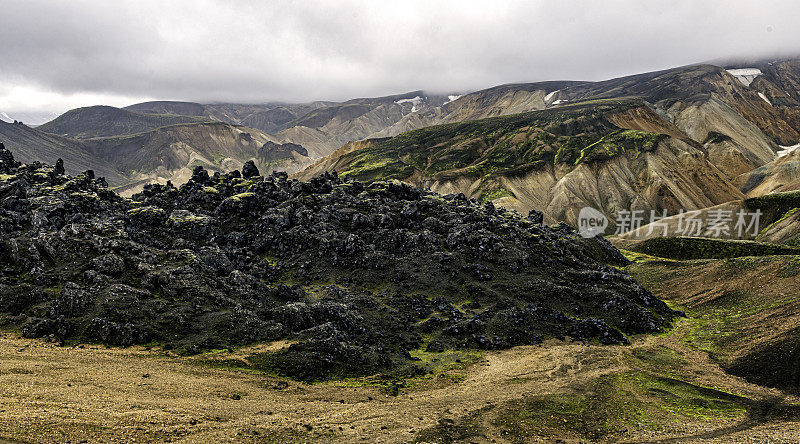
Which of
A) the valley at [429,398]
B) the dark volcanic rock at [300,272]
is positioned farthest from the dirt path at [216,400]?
the dark volcanic rock at [300,272]

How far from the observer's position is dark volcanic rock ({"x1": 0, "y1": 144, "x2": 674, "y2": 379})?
54.8m

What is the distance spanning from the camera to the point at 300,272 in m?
88.4

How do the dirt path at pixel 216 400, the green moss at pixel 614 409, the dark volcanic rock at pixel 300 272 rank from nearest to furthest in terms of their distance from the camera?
1. the dirt path at pixel 216 400
2. the green moss at pixel 614 409
3. the dark volcanic rock at pixel 300 272

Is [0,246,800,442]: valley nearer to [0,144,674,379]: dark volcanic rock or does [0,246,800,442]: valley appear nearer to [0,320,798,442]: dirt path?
[0,320,798,442]: dirt path

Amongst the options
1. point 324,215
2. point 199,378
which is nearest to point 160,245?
point 324,215

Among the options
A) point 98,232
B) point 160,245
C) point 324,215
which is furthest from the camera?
point 324,215

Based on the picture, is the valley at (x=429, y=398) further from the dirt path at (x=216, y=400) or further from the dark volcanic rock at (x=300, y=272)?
the dark volcanic rock at (x=300, y=272)

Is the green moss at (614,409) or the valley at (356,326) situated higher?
the valley at (356,326)

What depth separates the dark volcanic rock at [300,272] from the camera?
180ft

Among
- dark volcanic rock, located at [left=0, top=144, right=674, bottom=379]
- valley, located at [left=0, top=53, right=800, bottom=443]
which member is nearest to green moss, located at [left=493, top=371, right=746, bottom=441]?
valley, located at [left=0, top=53, right=800, bottom=443]

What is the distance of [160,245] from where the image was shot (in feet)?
277

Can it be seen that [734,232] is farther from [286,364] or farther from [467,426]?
[286,364]

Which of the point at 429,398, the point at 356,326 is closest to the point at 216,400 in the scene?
the point at 429,398

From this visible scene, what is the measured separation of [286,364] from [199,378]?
412 inches
